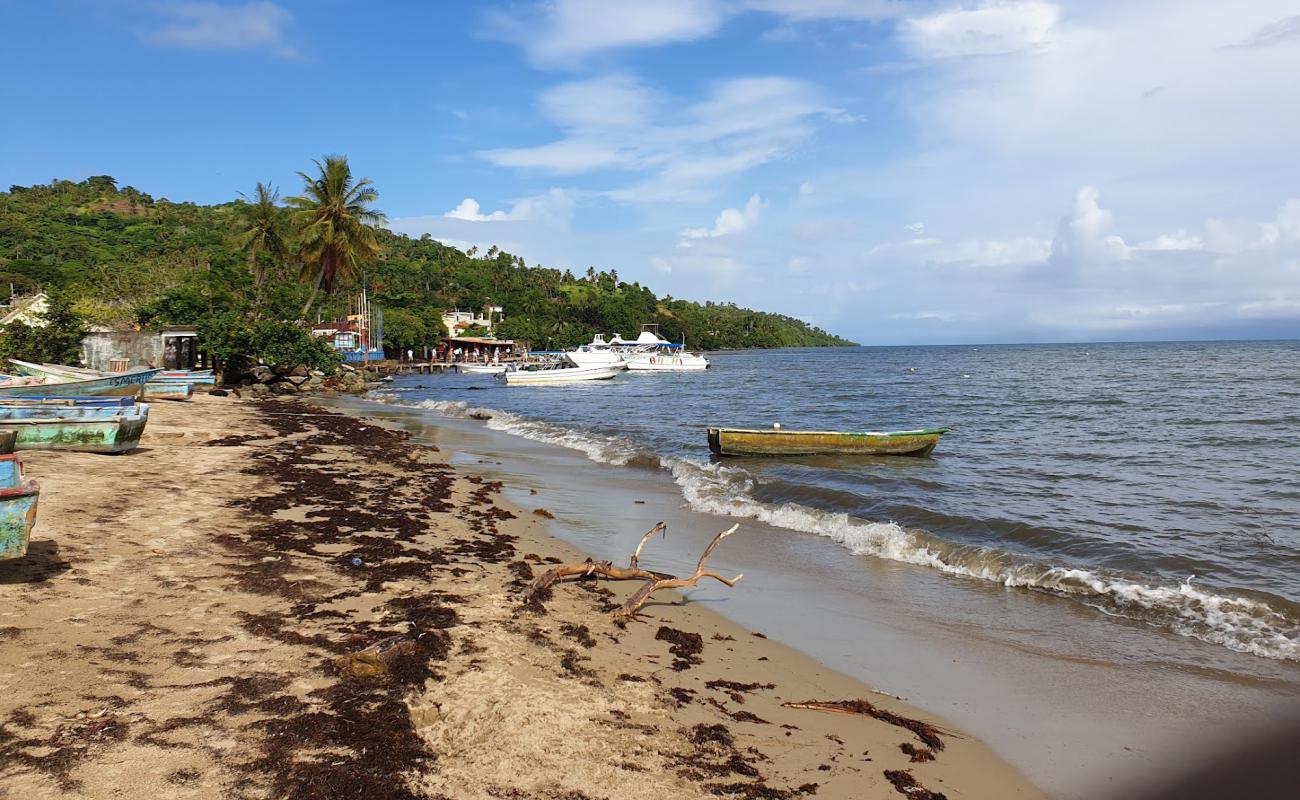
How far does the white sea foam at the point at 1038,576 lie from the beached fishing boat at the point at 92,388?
1478 cm

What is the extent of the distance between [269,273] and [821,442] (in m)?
46.7

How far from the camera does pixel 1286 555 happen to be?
9531mm

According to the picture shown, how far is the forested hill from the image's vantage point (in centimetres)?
3566

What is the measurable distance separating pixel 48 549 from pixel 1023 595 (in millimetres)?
9612

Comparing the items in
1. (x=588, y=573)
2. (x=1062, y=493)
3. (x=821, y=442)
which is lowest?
(x=1062, y=493)

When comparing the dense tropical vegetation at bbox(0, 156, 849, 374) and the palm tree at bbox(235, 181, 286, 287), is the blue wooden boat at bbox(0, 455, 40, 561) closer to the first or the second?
the dense tropical vegetation at bbox(0, 156, 849, 374)

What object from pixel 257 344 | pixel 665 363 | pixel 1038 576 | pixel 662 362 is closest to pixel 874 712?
pixel 1038 576

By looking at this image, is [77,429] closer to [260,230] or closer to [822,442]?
[822,442]

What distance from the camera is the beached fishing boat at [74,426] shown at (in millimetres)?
11266

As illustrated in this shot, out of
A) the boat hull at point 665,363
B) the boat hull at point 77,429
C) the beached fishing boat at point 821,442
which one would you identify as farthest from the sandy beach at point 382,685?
the boat hull at point 665,363

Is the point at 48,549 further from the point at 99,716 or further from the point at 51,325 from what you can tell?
the point at 51,325

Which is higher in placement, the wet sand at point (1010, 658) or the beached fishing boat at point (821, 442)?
the beached fishing boat at point (821, 442)

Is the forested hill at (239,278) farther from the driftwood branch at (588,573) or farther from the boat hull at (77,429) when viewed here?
the driftwood branch at (588,573)

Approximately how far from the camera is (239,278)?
3784 centimetres
